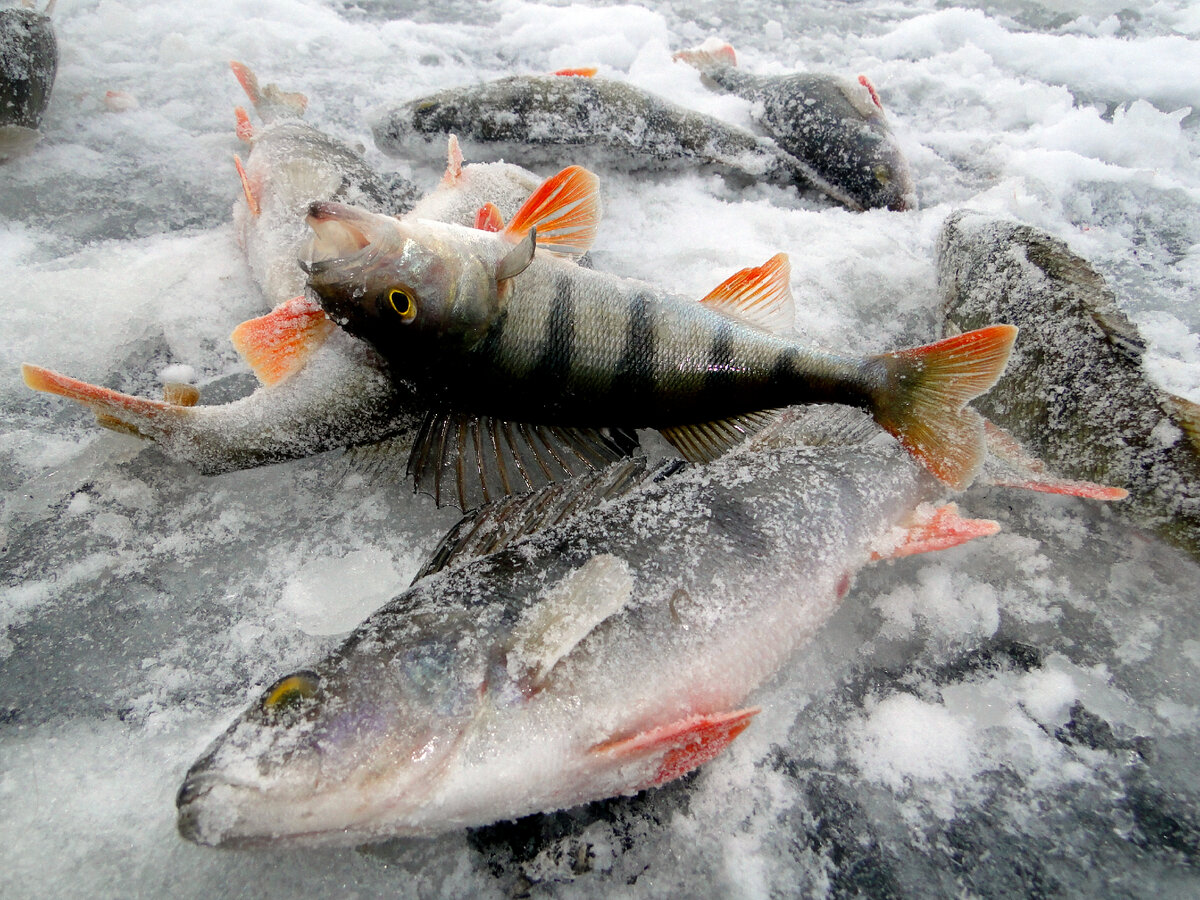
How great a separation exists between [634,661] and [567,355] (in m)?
0.88

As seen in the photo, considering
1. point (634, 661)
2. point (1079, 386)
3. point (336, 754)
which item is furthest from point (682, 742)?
point (1079, 386)

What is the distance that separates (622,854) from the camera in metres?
1.53

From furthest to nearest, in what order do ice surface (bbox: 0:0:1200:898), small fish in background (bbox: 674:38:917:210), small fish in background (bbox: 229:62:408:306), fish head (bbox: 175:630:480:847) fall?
small fish in background (bbox: 674:38:917:210) < small fish in background (bbox: 229:62:408:306) < ice surface (bbox: 0:0:1200:898) < fish head (bbox: 175:630:480:847)

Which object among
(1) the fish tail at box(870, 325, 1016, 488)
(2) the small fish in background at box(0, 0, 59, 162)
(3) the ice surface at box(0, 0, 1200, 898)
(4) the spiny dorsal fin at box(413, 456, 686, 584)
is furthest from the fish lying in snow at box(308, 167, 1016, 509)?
(2) the small fish in background at box(0, 0, 59, 162)

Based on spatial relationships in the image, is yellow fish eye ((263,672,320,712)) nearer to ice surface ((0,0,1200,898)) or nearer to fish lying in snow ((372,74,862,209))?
ice surface ((0,0,1200,898))

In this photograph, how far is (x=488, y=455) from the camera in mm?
2049

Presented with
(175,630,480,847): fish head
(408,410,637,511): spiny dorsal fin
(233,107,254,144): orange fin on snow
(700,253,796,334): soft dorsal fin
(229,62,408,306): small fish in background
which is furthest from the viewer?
(233,107,254,144): orange fin on snow

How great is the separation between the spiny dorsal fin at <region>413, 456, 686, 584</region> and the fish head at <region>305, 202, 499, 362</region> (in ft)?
1.58

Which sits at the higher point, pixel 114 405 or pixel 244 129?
pixel 244 129

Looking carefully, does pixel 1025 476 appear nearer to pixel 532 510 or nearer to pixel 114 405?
pixel 532 510

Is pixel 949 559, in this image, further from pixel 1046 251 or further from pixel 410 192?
pixel 410 192

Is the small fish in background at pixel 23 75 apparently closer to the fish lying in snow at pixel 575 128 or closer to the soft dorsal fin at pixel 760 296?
the fish lying in snow at pixel 575 128

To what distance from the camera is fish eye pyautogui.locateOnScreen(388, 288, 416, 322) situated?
5.65 ft

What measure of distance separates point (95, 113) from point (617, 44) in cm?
346
